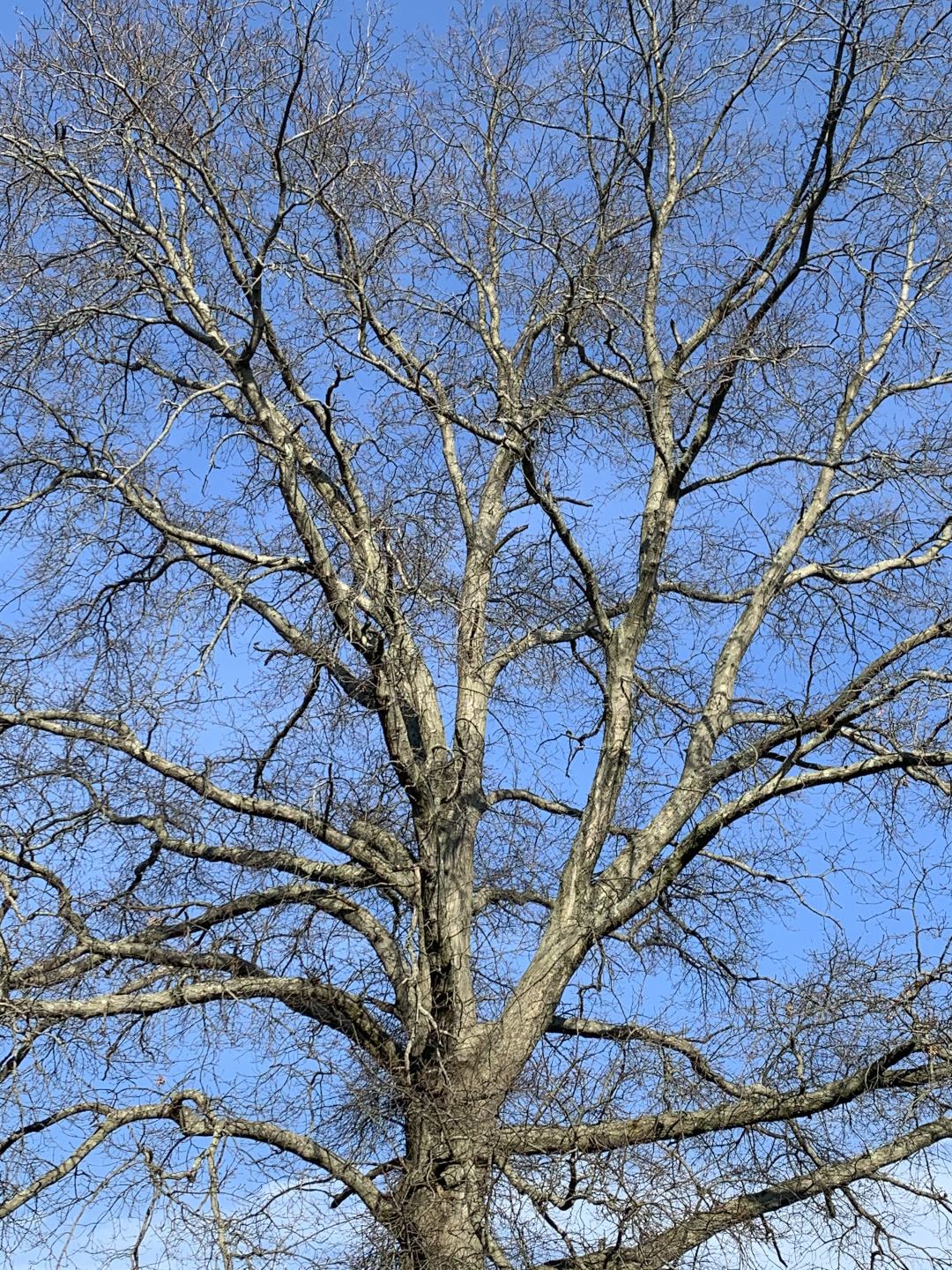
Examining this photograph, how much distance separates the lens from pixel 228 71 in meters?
9.00

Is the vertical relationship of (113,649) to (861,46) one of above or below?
below

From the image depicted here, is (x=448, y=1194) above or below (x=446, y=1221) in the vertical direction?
above

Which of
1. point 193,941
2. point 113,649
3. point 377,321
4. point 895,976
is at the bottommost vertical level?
point 895,976

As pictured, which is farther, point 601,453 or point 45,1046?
point 601,453

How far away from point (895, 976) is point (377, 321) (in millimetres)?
5234

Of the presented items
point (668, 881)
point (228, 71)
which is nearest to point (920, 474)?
point (668, 881)

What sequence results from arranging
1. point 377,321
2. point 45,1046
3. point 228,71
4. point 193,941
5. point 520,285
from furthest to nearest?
point 520,285, point 377,321, point 228,71, point 193,941, point 45,1046

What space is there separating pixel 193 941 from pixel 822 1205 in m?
3.71

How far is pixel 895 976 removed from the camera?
772 centimetres

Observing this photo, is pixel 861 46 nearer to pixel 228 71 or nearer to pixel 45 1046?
pixel 228 71

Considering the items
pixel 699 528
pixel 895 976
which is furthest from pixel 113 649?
pixel 895 976

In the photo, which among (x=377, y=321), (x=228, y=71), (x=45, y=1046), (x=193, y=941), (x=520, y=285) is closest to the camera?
(x=45, y=1046)

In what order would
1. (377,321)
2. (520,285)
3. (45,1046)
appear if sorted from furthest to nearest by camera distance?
1. (520,285)
2. (377,321)
3. (45,1046)

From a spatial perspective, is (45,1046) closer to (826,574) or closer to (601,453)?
(601,453)
